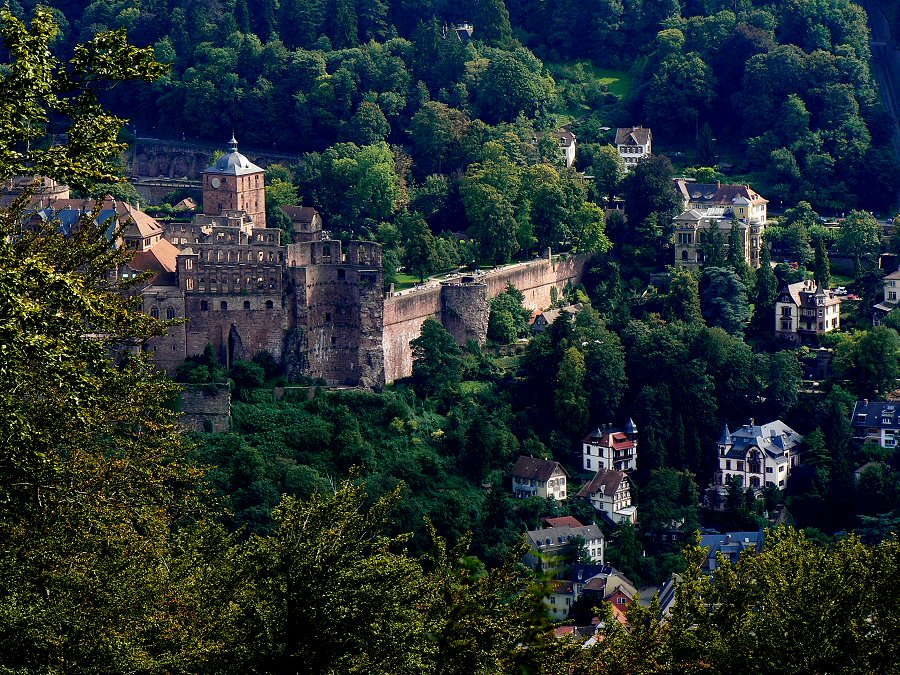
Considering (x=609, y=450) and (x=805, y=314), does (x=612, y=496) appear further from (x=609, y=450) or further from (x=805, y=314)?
(x=805, y=314)

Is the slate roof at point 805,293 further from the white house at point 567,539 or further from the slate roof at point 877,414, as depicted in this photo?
the white house at point 567,539

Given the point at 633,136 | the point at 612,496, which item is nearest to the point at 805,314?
the point at 612,496

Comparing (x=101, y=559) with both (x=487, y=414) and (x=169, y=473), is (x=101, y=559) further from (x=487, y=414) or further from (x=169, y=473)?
(x=487, y=414)

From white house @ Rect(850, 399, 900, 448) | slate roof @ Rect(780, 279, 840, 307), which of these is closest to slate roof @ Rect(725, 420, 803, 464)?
white house @ Rect(850, 399, 900, 448)

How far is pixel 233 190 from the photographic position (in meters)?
78.2

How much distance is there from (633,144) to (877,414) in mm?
25181

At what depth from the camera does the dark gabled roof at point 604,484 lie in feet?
233

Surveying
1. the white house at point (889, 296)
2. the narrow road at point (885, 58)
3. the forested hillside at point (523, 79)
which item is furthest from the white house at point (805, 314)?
the narrow road at point (885, 58)

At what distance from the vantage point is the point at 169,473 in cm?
2919

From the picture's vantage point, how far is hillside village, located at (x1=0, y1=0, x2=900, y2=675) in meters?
26.4

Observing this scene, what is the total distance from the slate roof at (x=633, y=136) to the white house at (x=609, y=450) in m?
24.9

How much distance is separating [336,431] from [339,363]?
3.67 m

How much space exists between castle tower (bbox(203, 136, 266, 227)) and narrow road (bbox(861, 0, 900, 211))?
118 ft

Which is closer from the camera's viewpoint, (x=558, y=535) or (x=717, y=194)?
(x=558, y=535)
